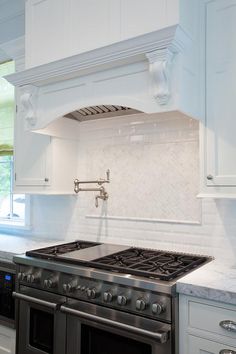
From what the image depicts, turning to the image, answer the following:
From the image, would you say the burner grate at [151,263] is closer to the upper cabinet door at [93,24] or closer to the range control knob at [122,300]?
the range control knob at [122,300]

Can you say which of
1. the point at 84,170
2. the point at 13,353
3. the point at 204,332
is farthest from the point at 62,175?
the point at 204,332

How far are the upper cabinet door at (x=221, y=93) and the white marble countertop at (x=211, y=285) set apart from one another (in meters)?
0.47

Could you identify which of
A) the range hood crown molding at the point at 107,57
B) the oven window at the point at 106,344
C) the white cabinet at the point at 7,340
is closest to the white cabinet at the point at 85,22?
the range hood crown molding at the point at 107,57

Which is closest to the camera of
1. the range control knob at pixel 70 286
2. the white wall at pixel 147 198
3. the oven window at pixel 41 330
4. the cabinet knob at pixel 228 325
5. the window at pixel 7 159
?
the cabinet knob at pixel 228 325

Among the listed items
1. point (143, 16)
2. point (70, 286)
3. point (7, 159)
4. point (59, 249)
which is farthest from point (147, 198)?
point (7, 159)

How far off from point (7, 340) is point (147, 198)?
143 centimetres

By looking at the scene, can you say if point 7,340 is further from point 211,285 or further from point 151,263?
point 211,285

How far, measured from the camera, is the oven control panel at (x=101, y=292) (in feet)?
5.05

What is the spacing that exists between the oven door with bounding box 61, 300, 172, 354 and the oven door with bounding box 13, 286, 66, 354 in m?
0.07

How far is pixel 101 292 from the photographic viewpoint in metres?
1.74

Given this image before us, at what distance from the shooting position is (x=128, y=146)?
8.07 ft

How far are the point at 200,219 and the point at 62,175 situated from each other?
115 cm

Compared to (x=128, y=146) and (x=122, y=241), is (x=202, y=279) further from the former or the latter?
(x=128, y=146)

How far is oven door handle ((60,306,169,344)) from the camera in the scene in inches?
58.1
